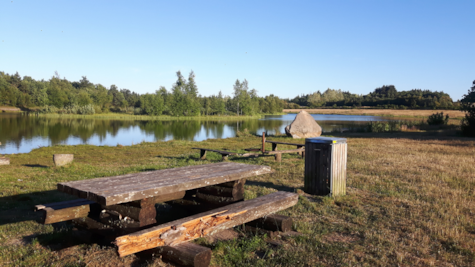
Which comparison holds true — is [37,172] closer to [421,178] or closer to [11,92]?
[421,178]

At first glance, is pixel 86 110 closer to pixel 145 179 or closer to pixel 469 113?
pixel 469 113

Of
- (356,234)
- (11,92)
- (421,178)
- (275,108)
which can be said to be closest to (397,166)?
(421,178)

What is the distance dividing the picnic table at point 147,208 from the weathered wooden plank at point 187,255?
0.10 ft

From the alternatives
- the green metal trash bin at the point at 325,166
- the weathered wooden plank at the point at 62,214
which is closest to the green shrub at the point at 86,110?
the green metal trash bin at the point at 325,166

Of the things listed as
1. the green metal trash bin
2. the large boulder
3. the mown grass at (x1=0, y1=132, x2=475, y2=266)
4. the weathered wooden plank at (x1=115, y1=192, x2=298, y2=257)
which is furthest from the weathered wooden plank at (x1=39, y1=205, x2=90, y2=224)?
the large boulder

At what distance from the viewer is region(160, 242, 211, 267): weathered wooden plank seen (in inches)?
119

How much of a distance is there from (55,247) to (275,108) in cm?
12356

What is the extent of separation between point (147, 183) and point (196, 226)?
71 cm

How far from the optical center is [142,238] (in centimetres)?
295

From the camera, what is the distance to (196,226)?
3.38m

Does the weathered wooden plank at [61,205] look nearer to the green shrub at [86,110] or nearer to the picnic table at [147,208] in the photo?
the picnic table at [147,208]

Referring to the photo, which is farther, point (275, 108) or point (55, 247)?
point (275, 108)

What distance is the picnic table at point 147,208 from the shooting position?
2.96 m

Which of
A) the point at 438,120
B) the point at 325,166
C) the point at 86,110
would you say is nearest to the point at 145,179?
the point at 325,166
